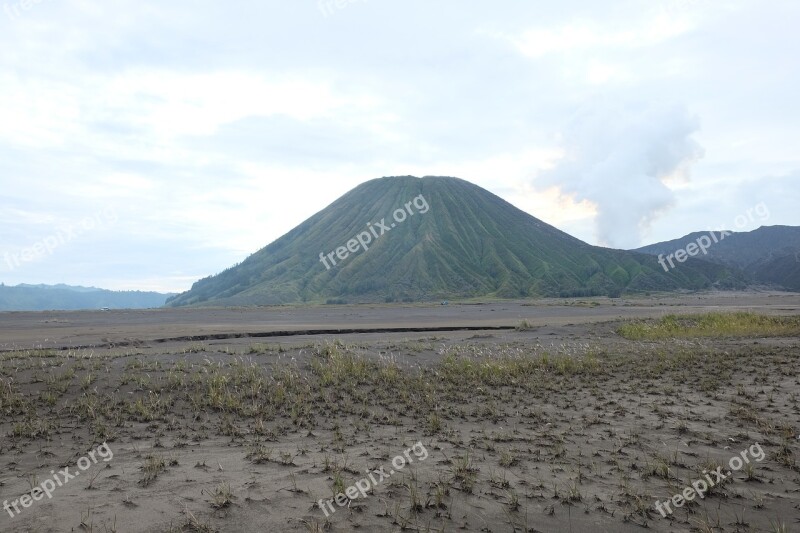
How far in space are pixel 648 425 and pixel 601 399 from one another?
276 cm

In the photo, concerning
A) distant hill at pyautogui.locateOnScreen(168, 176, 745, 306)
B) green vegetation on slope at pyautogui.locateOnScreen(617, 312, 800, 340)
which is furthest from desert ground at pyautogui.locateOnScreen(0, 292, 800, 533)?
distant hill at pyautogui.locateOnScreen(168, 176, 745, 306)

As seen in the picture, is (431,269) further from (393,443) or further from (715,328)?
(393,443)

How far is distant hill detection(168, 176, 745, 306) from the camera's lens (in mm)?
148500

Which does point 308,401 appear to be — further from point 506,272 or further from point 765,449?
point 506,272

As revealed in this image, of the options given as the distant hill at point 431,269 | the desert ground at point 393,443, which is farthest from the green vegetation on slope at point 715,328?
the distant hill at point 431,269

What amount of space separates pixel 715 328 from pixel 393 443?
30.1 metres

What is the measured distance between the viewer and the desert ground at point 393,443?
21.2 ft

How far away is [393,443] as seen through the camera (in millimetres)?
9805

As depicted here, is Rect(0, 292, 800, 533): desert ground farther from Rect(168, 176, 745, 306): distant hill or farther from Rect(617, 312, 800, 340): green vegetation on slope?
Rect(168, 176, 745, 306): distant hill

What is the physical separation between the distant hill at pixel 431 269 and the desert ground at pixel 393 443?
11574cm

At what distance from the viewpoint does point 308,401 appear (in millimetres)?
13023

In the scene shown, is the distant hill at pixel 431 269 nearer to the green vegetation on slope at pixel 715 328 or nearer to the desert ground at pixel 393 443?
the green vegetation on slope at pixel 715 328

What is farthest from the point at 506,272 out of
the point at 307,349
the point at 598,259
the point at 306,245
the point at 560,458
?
the point at 560,458

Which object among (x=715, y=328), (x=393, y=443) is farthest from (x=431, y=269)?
(x=393, y=443)
